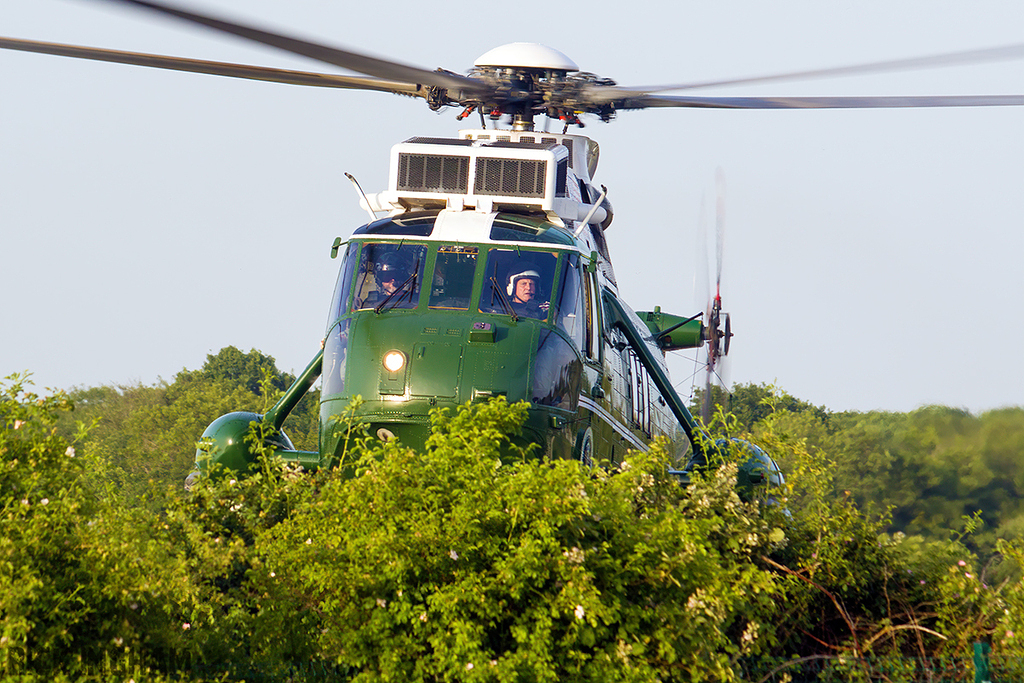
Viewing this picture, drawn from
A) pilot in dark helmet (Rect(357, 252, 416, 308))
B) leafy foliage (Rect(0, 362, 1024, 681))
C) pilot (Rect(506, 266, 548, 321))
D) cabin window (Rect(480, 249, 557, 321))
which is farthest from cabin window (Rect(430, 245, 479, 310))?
leafy foliage (Rect(0, 362, 1024, 681))

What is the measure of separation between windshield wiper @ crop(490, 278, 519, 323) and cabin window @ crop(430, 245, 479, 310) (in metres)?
0.21

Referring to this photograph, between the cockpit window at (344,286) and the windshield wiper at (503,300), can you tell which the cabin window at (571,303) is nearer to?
the windshield wiper at (503,300)

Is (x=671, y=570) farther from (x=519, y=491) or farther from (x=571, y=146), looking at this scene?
(x=571, y=146)

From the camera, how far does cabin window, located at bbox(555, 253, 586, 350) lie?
14.9 m

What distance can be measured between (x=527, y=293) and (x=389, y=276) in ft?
4.60

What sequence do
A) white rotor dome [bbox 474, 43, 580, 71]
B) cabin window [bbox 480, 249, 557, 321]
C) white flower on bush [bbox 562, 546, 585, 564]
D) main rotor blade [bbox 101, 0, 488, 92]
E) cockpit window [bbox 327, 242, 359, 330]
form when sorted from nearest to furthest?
1. main rotor blade [bbox 101, 0, 488, 92]
2. white flower on bush [bbox 562, 546, 585, 564]
3. cabin window [bbox 480, 249, 557, 321]
4. cockpit window [bbox 327, 242, 359, 330]
5. white rotor dome [bbox 474, 43, 580, 71]

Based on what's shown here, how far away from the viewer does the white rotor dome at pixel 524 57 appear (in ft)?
60.0

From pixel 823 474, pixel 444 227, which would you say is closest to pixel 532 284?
pixel 444 227

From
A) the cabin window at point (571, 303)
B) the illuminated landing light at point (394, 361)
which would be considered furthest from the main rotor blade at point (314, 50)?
the illuminated landing light at point (394, 361)

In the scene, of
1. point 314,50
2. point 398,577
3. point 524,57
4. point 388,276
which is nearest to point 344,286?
point 388,276

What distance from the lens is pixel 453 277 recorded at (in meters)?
14.9

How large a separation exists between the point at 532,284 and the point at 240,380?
64654 mm

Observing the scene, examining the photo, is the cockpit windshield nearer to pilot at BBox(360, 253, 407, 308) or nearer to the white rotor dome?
pilot at BBox(360, 253, 407, 308)

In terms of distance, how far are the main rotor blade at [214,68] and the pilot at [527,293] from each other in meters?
3.12
